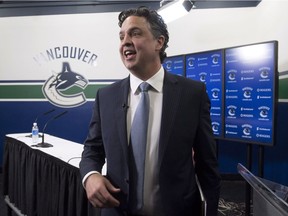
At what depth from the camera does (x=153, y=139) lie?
1.10 m

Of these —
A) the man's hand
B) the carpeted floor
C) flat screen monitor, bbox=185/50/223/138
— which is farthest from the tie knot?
the carpeted floor

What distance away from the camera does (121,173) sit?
1.08m

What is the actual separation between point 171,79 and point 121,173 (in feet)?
1.41

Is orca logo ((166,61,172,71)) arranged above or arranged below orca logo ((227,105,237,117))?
above

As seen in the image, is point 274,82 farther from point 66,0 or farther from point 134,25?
point 66,0

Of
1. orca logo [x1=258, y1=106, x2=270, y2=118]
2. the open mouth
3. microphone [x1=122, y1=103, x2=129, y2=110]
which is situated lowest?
orca logo [x1=258, y1=106, x2=270, y2=118]

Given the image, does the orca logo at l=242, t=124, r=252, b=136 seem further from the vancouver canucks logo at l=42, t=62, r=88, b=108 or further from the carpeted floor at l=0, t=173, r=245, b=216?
the vancouver canucks logo at l=42, t=62, r=88, b=108

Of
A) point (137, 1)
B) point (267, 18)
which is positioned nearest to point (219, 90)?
point (267, 18)

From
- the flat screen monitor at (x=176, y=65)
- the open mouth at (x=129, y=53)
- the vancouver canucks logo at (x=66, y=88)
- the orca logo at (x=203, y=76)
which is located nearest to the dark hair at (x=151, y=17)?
the open mouth at (x=129, y=53)

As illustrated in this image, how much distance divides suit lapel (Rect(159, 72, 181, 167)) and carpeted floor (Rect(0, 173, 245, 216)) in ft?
8.40

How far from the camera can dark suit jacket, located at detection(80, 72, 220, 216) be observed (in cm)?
106

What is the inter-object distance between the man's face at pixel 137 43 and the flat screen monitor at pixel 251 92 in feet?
6.43

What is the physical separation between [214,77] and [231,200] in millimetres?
1620

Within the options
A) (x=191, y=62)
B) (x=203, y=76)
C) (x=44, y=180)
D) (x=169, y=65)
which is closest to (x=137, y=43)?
(x=44, y=180)
